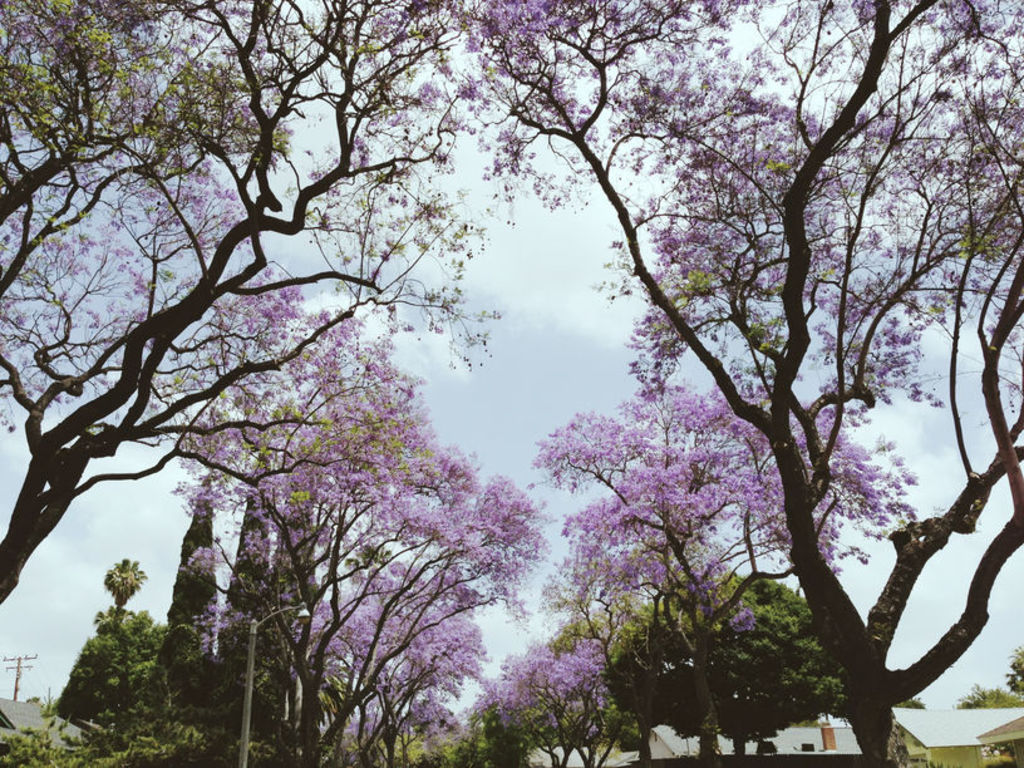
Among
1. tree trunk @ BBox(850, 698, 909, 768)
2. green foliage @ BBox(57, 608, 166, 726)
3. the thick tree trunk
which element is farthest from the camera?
green foliage @ BBox(57, 608, 166, 726)

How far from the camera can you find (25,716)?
102ft

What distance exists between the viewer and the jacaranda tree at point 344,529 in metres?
15.8

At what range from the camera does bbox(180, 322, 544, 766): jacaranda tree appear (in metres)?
15.8

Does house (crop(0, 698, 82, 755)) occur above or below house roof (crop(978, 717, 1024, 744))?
above

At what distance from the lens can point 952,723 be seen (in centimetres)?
4584

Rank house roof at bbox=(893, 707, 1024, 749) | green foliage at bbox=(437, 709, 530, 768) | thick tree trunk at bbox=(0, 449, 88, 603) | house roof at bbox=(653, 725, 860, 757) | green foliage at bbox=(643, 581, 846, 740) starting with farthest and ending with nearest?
1. green foliage at bbox=(437, 709, 530, 768)
2. house roof at bbox=(653, 725, 860, 757)
3. house roof at bbox=(893, 707, 1024, 749)
4. green foliage at bbox=(643, 581, 846, 740)
5. thick tree trunk at bbox=(0, 449, 88, 603)

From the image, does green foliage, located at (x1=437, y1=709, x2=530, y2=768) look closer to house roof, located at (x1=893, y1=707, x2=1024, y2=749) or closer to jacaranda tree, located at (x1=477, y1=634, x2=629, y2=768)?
jacaranda tree, located at (x1=477, y1=634, x2=629, y2=768)

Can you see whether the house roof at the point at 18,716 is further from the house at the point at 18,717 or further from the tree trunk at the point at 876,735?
the tree trunk at the point at 876,735

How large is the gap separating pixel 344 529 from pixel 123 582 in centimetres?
3964

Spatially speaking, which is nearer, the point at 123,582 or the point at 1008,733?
the point at 1008,733

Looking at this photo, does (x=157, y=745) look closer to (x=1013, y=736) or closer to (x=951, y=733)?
(x=1013, y=736)

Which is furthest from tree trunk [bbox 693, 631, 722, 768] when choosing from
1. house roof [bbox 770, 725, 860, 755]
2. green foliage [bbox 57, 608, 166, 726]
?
green foliage [bbox 57, 608, 166, 726]

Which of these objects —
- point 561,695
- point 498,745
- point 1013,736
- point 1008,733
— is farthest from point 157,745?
point 1008,733

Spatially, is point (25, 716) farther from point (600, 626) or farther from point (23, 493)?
point (23, 493)
